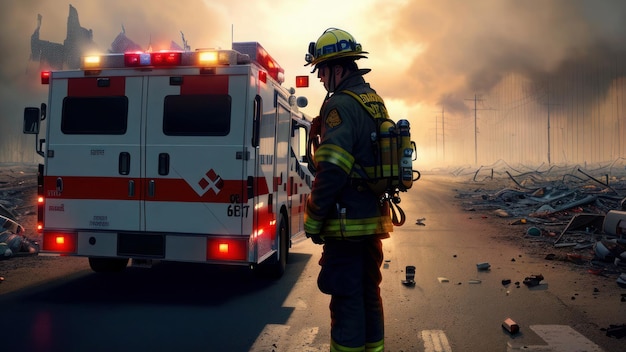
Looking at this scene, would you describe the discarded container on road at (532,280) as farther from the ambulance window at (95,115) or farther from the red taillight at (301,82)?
the ambulance window at (95,115)

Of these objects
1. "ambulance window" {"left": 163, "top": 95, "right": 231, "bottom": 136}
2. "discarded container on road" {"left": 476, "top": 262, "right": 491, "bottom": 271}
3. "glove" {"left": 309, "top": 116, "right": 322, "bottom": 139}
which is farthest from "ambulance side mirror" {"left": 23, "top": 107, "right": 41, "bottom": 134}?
"discarded container on road" {"left": 476, "top": 262, "right": 491, "bottom": 271}

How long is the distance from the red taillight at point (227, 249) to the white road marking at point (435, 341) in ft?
7.05

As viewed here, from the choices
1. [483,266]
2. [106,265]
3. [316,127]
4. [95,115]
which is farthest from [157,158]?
[483,266]

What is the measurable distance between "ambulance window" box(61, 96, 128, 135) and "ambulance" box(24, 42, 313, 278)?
0.01 m

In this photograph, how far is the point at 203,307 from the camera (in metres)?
5.87

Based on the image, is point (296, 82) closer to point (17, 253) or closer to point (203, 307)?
point (203, 307)

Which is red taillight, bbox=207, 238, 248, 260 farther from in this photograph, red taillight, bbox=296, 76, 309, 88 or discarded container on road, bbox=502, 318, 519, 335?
red taillight, bbox=296, 76, 309, 88

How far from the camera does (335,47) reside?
3590mm

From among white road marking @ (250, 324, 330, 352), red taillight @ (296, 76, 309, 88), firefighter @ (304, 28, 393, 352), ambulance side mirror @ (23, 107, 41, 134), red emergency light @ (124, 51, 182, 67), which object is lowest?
white road marking @ (250, 324, 330, 352)

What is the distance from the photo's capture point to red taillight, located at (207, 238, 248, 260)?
19.3 feet

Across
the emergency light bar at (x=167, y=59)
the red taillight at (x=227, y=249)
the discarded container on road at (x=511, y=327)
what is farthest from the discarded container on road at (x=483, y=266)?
the emergency light bar at (x=167, y=59)

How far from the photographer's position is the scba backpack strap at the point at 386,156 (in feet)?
11.4

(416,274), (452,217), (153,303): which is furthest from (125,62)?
(452,217)

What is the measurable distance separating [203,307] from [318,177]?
322cm
